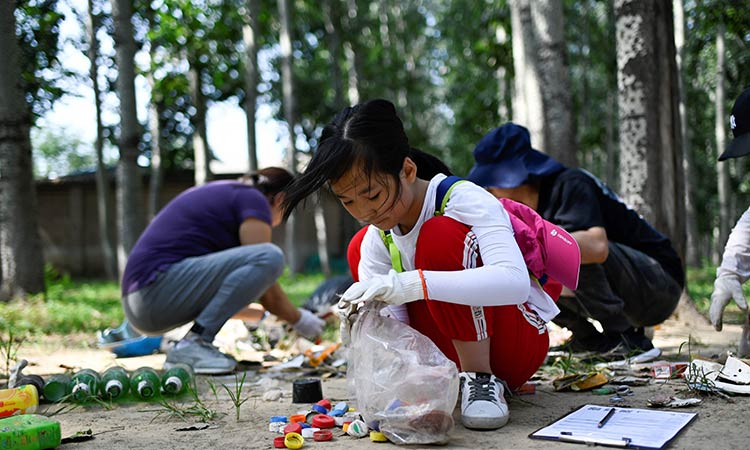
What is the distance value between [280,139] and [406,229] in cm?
2237

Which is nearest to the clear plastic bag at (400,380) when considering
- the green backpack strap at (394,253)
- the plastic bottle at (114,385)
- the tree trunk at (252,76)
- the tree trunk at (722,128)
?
the green backpack strap at (394,253)

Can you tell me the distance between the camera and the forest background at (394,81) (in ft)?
17.2

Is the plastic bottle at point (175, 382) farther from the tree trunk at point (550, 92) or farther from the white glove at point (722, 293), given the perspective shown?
the tree trunk at point (550, 92)

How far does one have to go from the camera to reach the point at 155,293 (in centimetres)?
387

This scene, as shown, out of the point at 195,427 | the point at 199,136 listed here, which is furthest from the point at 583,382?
the point at 199,136

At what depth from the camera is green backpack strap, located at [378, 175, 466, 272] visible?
95.2 inches

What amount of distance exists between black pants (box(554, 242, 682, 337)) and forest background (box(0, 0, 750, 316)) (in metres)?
1.60

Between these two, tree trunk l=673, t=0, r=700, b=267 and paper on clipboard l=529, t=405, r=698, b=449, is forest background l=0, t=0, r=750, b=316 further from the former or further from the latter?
paper on clipboard l=529, t=405, r=698, b=449

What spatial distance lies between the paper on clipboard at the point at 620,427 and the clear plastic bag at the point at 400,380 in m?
0.30

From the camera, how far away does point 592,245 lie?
10.6ft

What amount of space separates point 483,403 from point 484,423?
65 millimetres

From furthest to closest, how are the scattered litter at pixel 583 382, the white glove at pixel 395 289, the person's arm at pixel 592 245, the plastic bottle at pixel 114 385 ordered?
1. the person's arm at pixel 592 245
2. the plastic bottle at pixel 114 385
3. the scattered litter at pixel 583 382
4. the white glove at pixel 395 289

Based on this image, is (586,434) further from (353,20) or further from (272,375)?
(353,20)

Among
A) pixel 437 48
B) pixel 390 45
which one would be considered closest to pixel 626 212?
pixel 390 45
